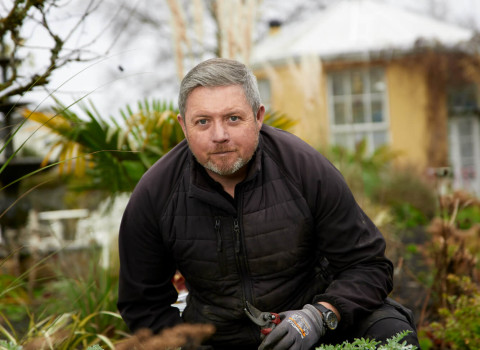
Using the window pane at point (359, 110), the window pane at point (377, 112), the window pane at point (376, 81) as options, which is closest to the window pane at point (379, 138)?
the window pane at point (377, 112)

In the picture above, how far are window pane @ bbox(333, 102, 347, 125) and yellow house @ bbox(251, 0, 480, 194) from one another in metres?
0.02

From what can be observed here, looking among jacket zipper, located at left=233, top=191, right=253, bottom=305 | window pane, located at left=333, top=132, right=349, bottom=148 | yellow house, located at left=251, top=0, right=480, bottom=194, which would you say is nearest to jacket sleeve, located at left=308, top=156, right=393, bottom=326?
jacket zipper, located at left=233, top=191, right=253, bottom=305

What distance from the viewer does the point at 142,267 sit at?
2545mm

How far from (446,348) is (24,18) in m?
2.83

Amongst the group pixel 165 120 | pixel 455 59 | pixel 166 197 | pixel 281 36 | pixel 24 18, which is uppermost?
pixel 281 36

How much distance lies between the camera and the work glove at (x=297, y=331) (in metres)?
2.13

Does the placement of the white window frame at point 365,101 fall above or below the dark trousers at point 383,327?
above

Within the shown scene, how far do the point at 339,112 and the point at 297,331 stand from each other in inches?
501

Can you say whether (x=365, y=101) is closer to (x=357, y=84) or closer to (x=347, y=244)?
(x=357, y=84)

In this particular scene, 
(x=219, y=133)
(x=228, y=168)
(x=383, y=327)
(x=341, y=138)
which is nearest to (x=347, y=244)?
A: (x=383, y=327)

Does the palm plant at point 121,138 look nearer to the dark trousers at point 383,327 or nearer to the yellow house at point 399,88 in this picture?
the dark trousers at point 383,327

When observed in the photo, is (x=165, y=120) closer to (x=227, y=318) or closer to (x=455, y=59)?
(x=227, y=318)

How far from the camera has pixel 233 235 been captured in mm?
2426

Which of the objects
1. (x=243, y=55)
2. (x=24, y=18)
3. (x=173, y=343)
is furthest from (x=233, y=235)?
(x=243, y=55)
